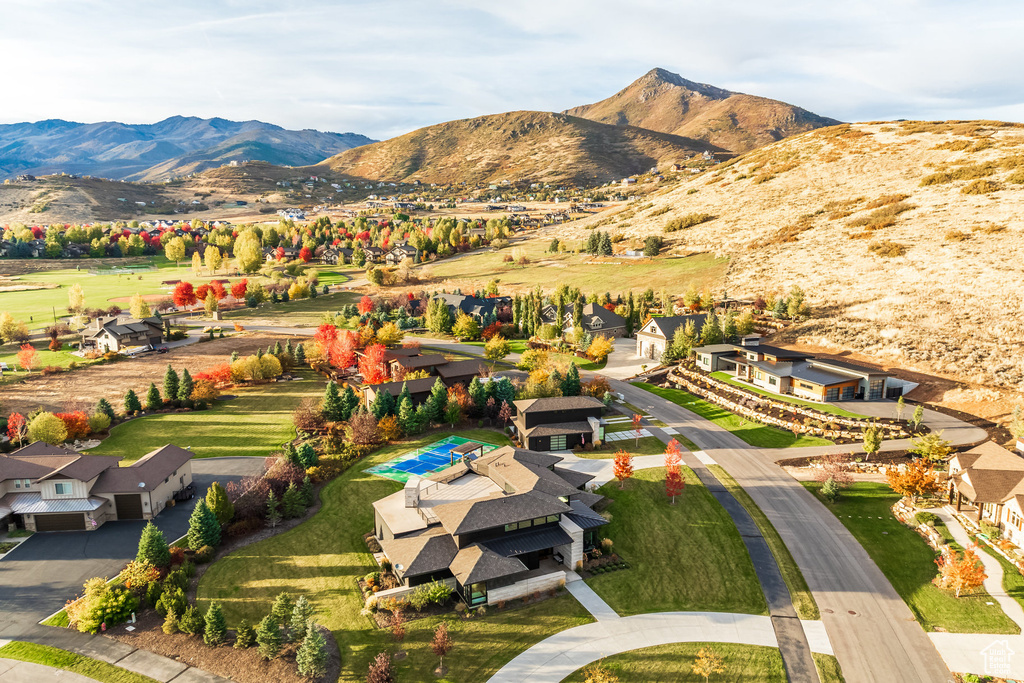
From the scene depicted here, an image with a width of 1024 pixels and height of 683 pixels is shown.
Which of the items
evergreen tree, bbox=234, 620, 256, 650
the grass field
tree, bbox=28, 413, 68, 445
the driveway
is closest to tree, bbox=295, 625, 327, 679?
evergreen tree, bbox=234, 620, 256, 650

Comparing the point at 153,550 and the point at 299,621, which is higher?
the point at 153,550

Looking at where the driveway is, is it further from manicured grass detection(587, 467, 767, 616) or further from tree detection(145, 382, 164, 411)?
manicured grass detection(587, 467, 767, 616)

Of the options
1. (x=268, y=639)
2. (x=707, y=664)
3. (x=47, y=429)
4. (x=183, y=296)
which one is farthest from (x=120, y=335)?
(x=707, y=664)

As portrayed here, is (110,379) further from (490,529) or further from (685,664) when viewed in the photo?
(685,664)

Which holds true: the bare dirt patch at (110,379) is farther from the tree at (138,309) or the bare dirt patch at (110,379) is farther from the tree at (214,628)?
the tree at (214,628)

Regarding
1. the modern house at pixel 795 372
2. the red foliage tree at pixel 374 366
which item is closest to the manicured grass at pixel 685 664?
the modern house at pixel 795 372

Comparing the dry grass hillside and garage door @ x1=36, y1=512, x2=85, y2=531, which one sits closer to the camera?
garage door @ x1=36, y1=512, x2=85, y2=531

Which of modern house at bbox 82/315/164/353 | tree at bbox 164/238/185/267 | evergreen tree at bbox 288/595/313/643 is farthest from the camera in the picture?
tree at bbox 164/238/185/267
